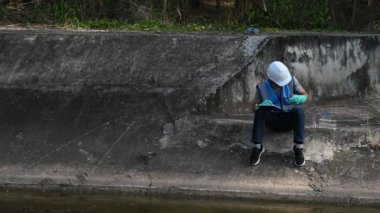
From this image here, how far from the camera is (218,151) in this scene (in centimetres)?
618

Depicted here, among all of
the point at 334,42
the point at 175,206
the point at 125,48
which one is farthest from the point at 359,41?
the point at 175,206

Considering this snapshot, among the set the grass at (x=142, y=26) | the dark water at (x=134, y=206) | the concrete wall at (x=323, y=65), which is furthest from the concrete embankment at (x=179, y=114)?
the grass at (x=142, y=26)

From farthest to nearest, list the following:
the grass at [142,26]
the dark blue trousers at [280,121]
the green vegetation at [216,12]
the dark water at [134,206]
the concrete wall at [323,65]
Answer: the green vegetation at [216,12]
the grass at [142,26]
the concrete wall at [323,65]
the dark blue trousers at [280,121]
the dark water at [134,206]

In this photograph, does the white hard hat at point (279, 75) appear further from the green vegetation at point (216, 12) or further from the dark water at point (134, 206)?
the green vegetation at point (216, 12)

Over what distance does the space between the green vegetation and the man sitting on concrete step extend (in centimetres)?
383

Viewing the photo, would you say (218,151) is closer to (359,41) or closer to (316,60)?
(316,60)

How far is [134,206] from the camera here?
546 centimetres

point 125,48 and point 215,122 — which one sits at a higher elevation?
point 125,48

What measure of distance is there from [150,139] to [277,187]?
5.19 ft

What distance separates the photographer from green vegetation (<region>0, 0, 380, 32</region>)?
9.70 m

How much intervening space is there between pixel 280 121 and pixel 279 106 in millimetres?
266

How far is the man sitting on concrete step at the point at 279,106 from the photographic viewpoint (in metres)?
5.71

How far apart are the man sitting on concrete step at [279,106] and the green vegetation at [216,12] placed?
3.83m

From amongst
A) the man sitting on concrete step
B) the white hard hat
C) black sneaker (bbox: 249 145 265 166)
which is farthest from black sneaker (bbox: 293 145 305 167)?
the white hard hat
